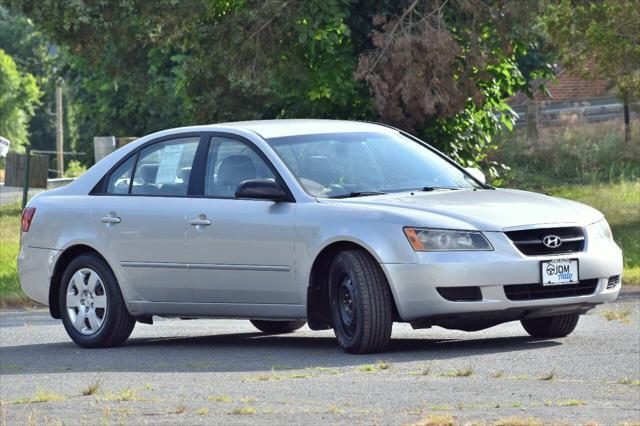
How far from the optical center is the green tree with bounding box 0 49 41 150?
306ft

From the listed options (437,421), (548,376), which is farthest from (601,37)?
(437,421)

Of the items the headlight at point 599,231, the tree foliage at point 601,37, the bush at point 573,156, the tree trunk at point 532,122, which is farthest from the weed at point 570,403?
the tree trunk at point 532,122

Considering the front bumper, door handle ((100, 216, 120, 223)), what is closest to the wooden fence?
door handle ((100, 216, 120, 223))

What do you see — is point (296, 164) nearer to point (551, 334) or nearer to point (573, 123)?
point (551, 334)

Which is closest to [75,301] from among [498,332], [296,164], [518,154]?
[296,164]

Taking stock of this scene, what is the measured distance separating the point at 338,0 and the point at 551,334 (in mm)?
11653

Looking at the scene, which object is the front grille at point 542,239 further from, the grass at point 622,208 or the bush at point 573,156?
the bush at point 573,156

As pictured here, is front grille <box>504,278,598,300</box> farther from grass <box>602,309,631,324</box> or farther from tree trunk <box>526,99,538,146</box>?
tree trunk <box>526,99,538,146</box>

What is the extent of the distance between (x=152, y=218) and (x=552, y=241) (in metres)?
3.03

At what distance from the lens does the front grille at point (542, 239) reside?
10.2 meters

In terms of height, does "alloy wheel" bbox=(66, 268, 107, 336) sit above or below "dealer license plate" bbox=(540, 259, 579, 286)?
below

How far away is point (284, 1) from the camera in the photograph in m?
21.9

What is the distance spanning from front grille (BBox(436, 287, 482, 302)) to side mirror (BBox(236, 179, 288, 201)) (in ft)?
4.54

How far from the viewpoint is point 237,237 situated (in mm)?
11070
